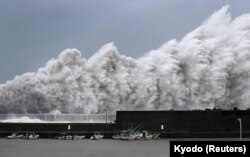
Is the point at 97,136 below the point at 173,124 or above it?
below

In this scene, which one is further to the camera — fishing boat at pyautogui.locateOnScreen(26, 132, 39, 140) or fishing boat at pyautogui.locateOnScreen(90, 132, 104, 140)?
fishing boat at pyautogui.locateOnScreen(26, 132, 39, 140)

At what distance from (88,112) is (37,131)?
632 centimetres

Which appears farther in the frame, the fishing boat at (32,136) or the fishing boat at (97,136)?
the fishing boat at (32,136)

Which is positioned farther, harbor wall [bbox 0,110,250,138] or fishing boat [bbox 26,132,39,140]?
fishing boat [bbox 26,132,39,140]

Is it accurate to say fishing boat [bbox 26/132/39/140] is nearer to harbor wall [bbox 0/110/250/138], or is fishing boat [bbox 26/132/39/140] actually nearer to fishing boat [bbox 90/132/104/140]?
harbor wall [bbox 0/110/250/138]

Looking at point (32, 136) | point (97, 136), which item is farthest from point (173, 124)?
point (32, 136)

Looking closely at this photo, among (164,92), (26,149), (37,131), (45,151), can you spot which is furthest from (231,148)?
(164,92)

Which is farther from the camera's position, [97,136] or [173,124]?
[173,124]

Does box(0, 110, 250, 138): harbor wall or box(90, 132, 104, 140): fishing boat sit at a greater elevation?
box(0, 110, 250, 138): harbor wall

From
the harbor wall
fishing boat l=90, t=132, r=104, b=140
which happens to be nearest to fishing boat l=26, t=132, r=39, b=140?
the harbor wall

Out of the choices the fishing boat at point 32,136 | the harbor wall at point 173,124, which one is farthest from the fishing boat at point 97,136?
the fishing boat at point 32,136

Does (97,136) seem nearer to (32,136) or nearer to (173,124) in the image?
(32,136)

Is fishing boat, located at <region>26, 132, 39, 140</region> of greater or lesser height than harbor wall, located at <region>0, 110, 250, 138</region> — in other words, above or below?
below

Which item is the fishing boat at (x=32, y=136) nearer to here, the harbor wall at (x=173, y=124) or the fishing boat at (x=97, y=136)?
the harbor wall at (x=173, y=124)
